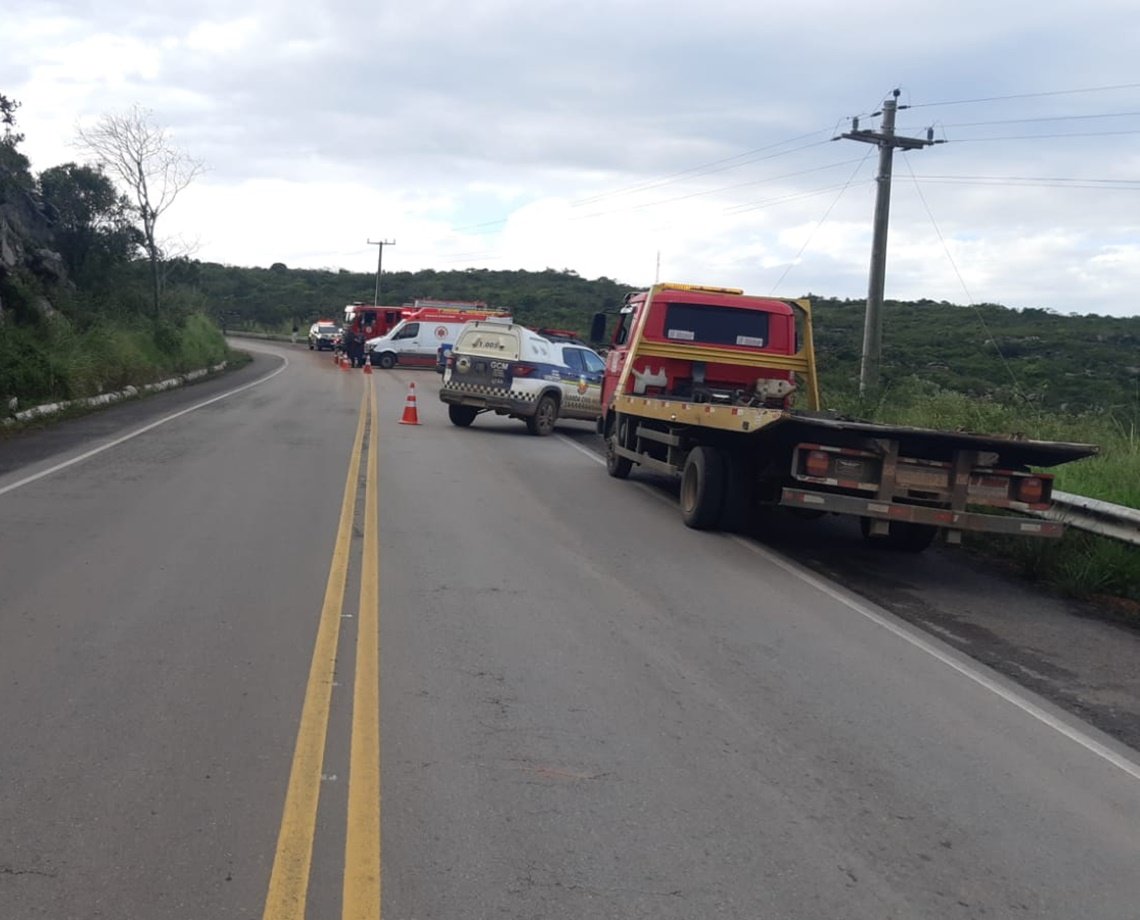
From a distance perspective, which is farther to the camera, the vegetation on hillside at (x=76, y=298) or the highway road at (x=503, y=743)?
the vegetation on hillside at (x=76, y=298)

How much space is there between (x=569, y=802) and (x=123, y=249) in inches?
1489

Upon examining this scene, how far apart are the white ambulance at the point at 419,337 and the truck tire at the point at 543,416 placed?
26.0 m

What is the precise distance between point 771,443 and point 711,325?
397 centimetres

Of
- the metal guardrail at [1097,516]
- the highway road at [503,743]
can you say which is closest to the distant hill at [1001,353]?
the metal guardrail at [1097,516]

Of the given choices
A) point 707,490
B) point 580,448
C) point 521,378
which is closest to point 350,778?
point 707,490

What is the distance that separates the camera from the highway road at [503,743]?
440 cm

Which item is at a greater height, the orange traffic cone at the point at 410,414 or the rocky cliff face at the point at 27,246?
the rocky cliff face at the point at 27,246

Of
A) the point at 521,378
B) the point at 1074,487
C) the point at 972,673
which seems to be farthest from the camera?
the point at 521,378

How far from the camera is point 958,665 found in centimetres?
785

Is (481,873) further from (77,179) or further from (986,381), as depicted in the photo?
(77,179)

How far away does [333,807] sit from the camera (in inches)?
194

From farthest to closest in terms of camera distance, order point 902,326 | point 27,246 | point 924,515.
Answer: point 902,326 → point 27,246 → point 924,515

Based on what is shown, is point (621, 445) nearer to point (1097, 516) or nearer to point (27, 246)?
point (1097, 516)

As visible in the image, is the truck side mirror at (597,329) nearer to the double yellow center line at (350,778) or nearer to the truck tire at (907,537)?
the truck tire at (907,537)
